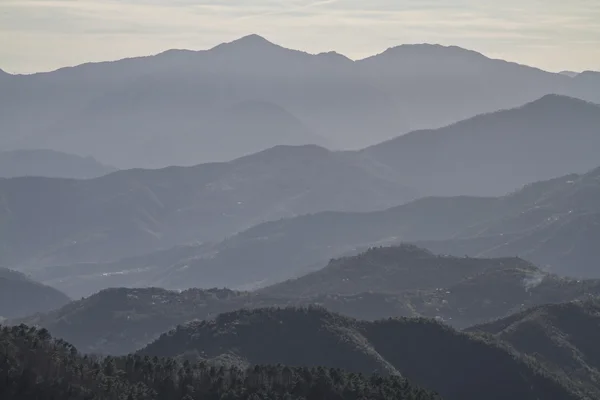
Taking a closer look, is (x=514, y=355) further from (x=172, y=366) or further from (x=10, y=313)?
(x=10, y=313)

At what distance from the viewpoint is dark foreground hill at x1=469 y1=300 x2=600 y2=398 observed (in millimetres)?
95312

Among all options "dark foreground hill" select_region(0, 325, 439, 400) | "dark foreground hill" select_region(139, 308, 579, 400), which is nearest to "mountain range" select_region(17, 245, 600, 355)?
"dark foreground hill" select_region(139, 308, 579, 400)

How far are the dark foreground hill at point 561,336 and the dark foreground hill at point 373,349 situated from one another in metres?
5.19

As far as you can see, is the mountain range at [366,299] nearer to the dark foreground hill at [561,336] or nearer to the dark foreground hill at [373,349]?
the dark foreground hill at [561,336]

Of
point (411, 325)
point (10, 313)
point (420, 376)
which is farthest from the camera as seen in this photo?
point (10, 313)

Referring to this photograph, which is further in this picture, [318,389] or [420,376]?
[420,376]

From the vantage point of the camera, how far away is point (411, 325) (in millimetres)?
96375

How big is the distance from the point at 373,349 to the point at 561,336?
1845 centimetres

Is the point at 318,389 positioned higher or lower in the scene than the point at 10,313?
lower

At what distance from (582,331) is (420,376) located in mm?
20417

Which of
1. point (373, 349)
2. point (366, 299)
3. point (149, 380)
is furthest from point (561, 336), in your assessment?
point (366, 299)

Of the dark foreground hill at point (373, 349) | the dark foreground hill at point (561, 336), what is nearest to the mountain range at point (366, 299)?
the dark foreground hill at point (561, 336)

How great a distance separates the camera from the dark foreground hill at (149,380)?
196 ft

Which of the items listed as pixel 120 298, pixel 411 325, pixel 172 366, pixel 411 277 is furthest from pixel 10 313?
pixel 172 366
